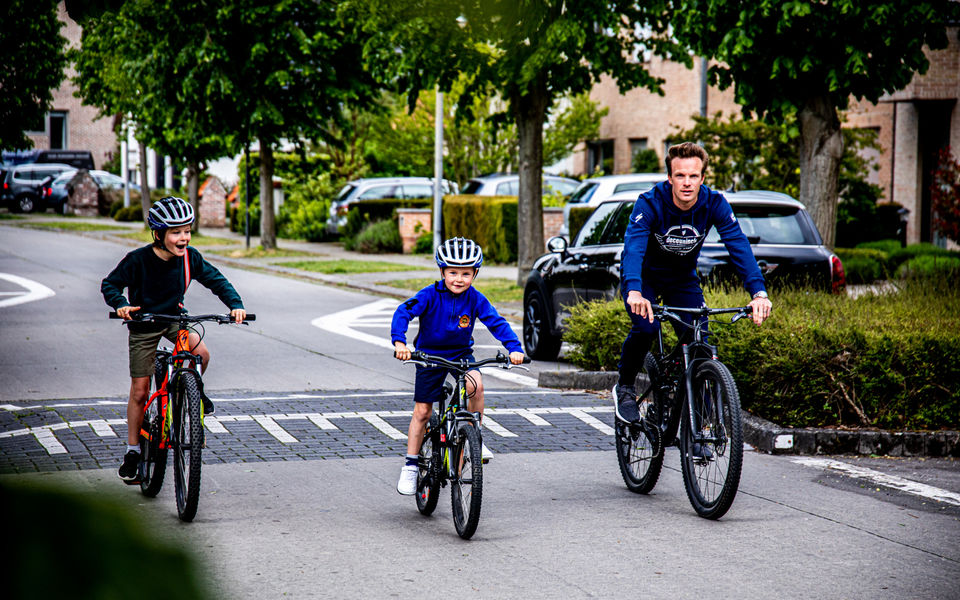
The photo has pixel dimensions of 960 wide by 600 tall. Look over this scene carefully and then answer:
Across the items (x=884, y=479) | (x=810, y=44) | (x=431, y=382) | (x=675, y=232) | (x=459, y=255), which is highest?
(x=810, y=44)

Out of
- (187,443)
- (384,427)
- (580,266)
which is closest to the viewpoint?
(187,443)

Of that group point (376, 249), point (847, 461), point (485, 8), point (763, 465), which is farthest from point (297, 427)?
point (376, 249)

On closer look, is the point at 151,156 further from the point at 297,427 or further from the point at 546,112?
the point at 297,427

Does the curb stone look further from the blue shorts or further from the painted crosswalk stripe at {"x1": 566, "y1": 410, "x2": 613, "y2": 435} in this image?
the blue shorts

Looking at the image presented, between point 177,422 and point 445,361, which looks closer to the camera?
point 445,361

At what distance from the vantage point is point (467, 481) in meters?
5.28

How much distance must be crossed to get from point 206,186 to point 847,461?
37.3 meters

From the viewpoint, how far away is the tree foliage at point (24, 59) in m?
1.45

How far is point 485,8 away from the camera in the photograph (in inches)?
59.7

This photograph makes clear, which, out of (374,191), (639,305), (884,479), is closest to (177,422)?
(639,305)

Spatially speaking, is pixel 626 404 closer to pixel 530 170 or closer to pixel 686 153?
pixel 686 153

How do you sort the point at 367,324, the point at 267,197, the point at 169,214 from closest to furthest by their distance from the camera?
1. the point at 169,214
2. the point at 367,324
3. the point at 267,197

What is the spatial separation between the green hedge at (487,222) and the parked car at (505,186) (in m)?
1.95

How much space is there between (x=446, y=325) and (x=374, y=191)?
27904mm
